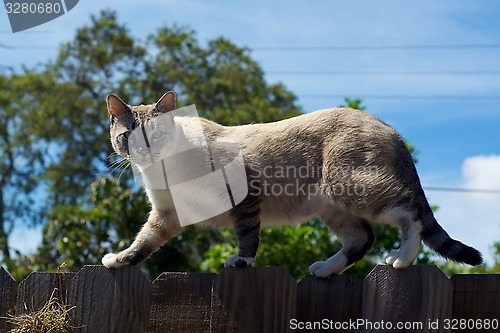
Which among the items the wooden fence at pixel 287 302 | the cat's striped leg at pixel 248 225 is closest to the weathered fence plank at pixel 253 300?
the wooden fence at pixel 287 302

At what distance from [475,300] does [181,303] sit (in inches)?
37.7

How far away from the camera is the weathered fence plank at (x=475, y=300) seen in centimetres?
212

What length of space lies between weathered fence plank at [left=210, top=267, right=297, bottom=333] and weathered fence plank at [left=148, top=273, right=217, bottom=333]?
5 centimetres

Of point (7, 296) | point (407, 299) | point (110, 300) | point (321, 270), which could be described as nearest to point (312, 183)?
point (321, 270)

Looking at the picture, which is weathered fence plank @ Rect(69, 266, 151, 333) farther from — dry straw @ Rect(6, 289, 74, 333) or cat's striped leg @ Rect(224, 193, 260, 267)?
cat's striped leg @ Rect(224, 193, 260, 267)

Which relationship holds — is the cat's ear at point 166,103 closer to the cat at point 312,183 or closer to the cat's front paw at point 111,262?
the cat at point 312,183

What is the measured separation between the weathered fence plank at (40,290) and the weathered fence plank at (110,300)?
39 mm

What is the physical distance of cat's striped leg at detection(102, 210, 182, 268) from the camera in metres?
2.82

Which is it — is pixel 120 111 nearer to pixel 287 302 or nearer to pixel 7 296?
pixel 7 296

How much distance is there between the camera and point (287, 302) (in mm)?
2129

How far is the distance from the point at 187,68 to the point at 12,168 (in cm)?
539

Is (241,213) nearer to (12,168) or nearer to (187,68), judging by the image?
(187,68)

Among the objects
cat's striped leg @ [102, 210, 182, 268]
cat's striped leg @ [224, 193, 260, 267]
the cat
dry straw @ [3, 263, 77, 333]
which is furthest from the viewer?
cat's striped leg @ [102, 210, 182, 268]

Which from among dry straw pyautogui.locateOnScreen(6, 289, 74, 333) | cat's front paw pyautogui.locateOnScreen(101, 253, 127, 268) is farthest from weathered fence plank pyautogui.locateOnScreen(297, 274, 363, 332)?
dry straw pyautogui.locateOnScreen(6, 289, 74, 333)
